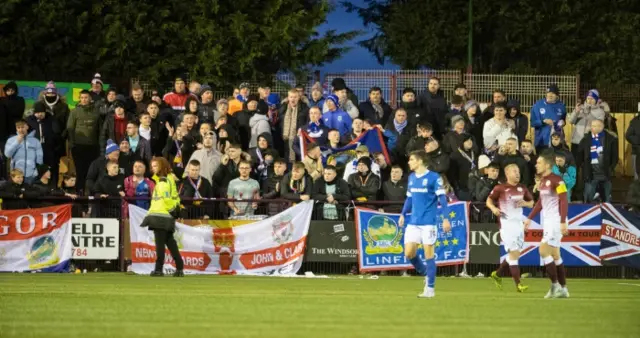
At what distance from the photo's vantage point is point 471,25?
64.1 meters

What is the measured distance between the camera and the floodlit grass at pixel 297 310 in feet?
47.5

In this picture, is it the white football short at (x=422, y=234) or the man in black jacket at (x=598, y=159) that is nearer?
the white football short at (x=422, y=234)

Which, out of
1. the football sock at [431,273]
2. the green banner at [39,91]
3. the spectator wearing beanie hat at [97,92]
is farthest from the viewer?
the green banner at [39,91]

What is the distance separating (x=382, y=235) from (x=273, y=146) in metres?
3.84

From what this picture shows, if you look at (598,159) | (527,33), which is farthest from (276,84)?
(527,33)

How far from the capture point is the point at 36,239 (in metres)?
25.5

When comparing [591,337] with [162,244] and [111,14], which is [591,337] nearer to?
[162,244]

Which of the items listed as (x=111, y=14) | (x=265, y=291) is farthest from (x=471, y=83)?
(x=265, y=291)

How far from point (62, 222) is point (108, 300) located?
810cm

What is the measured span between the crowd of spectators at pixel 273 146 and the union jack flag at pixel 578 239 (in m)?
0.95

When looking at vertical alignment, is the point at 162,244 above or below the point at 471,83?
below

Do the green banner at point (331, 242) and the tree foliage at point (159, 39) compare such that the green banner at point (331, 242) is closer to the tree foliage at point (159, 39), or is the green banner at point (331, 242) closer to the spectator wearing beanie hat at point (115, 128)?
the spectator wearing beanie hat at point (115, 128)

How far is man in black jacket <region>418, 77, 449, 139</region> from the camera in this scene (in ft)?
96.3

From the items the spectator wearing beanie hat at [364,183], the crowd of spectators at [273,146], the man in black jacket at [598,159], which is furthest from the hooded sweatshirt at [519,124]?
the spectator wearing beanie hat at [364,183]
